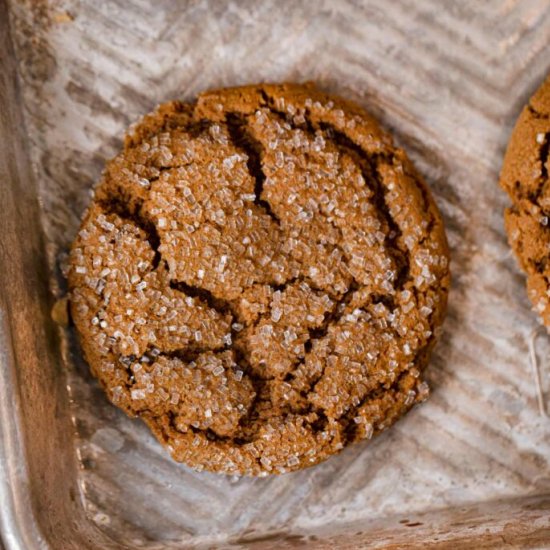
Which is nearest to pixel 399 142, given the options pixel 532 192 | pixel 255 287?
pixel 532 192

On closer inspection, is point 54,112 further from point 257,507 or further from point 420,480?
point 420,480

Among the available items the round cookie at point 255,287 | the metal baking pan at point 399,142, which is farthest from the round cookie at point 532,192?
the round cookie at point 255,287

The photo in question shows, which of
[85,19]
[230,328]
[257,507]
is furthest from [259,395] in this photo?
[85,19]

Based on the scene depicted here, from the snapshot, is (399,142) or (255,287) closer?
(255,287)

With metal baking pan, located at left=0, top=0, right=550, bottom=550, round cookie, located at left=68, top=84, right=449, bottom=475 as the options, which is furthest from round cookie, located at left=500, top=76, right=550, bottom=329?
round cookie, located at left=68, top=84, right=449, bottom=475

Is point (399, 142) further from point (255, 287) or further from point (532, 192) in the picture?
point (255, 287)

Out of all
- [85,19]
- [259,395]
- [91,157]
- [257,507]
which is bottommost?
[257,507]

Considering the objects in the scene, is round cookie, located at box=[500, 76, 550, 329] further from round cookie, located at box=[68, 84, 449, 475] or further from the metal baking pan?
round cookie, located at box=[68, 84, 449, 475]
